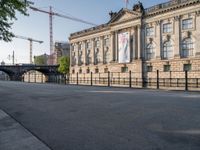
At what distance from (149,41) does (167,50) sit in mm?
4729

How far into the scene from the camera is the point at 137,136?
5.61m

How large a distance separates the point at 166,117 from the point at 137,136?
2.27 meters

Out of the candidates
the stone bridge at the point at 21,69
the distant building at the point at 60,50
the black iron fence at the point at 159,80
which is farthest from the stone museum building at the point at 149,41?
the distant building at the point at 60,50

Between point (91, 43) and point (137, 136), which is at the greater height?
point (91, 43)

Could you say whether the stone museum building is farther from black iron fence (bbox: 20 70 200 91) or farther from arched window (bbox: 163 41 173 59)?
black iron fence (bbox: 20 70 200 91)

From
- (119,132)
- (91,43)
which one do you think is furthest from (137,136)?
(91,43)

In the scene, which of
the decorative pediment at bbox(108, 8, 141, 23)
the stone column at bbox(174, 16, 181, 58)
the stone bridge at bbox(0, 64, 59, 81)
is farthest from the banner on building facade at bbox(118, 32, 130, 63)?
the stone bridge at bbox(0, 64, 59, 81)

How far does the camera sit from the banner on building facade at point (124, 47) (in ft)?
181

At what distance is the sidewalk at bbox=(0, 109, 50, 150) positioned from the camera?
5267 millimetres

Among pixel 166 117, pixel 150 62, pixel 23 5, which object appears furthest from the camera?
pixel 150 62

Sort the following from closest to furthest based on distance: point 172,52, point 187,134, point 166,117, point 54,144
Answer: point 54,144
point 187,134
point 166,117
point 172,52

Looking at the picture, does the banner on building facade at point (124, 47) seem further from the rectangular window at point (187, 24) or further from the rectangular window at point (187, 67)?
the rectangular window at point (187, 67)

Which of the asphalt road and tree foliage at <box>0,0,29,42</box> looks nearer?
the asphalt road

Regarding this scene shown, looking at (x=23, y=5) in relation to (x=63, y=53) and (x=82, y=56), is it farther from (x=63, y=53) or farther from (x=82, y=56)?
(x=63, y=53)
